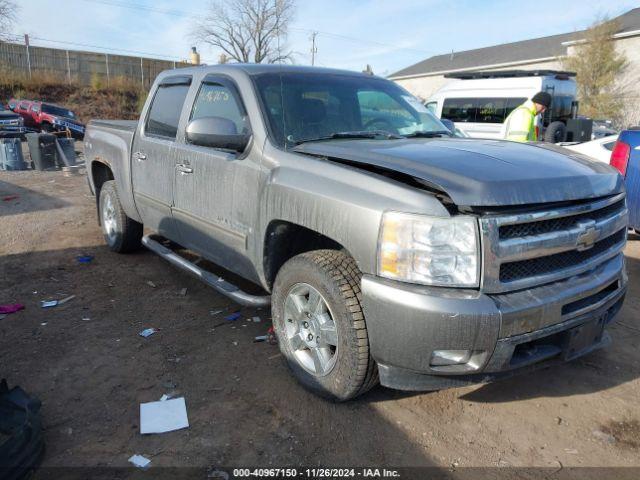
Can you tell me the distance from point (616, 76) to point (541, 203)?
3597 centimetres

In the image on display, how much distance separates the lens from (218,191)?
3.47m

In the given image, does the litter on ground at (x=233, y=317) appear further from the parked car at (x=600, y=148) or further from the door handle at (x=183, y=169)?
the parked car at (x=600, y=148)

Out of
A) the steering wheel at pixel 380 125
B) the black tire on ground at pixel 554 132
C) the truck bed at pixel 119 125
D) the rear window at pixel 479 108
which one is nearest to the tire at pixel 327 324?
the steering wheel at pixel 380 125

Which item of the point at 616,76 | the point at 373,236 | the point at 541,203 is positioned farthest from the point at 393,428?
the point at 616,76

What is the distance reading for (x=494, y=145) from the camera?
3086 mm

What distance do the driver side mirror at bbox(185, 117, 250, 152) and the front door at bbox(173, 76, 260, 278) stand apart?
0.12 metres

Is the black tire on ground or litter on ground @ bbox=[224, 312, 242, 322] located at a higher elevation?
the black tire on ground

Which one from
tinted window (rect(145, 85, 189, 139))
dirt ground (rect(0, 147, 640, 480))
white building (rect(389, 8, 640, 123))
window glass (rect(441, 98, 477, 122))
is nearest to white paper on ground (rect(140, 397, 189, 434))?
dirt ground (rect(0, 147, 640, 480))

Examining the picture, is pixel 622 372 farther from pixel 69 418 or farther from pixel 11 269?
pixel 11 269

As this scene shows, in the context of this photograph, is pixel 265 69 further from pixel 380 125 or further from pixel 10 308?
pixel 10 308

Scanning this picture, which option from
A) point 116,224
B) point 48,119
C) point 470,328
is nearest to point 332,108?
point 470,328

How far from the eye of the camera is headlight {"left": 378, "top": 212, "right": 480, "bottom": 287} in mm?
2188

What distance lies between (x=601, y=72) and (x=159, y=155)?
35.0 meters

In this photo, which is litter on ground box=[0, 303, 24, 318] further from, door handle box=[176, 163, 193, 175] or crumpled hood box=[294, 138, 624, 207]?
crumpled hood box=[294, 138, 624, 207]
